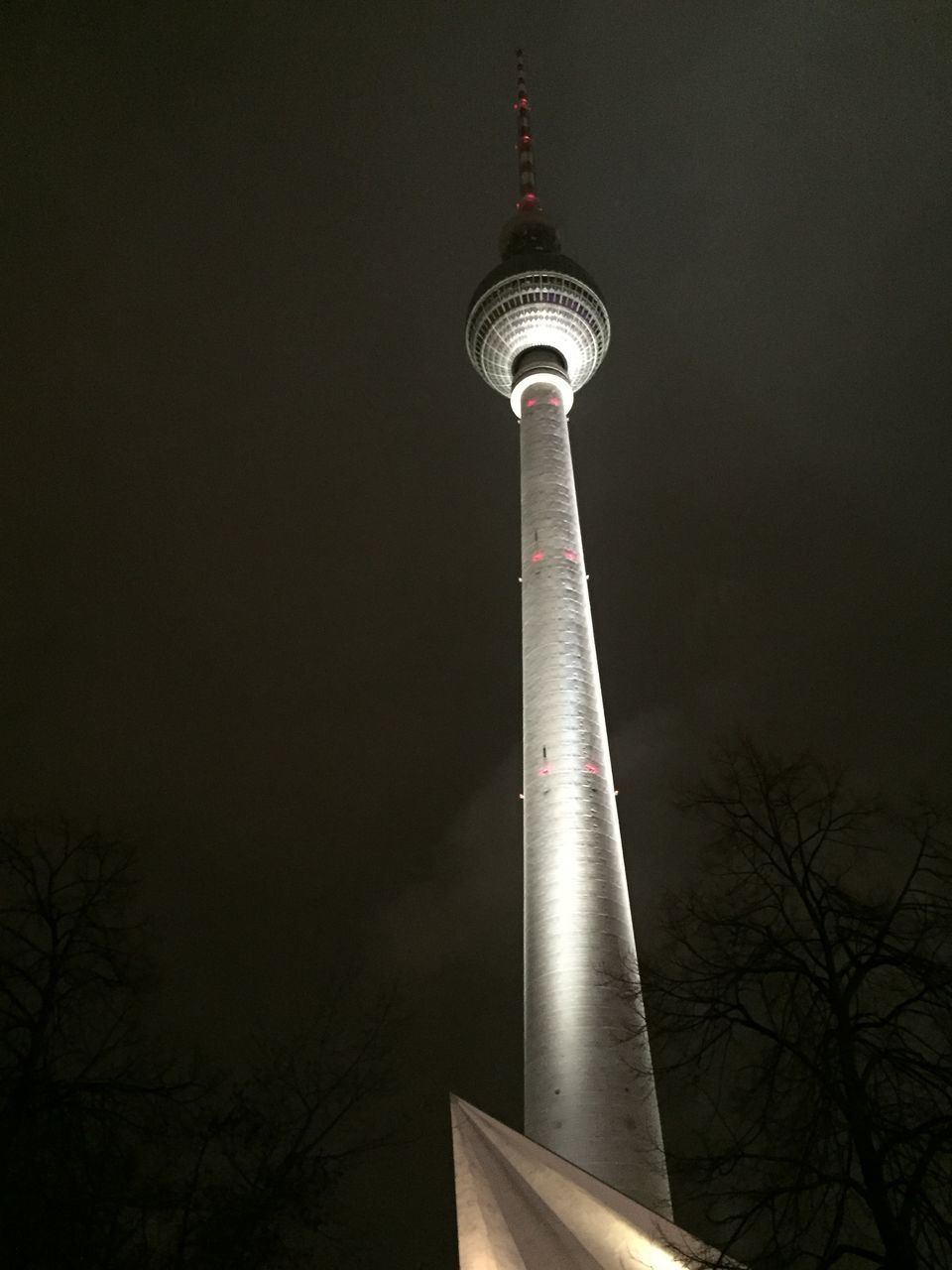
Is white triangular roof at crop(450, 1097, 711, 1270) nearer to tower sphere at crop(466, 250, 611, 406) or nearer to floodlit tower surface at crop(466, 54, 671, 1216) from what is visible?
floodlit tower surface at crop(466, 54, 671, 1216)

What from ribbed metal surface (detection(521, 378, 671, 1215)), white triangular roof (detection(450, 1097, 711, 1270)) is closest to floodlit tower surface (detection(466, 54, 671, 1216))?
ribbed metal surface (detection(521, 378, 671, 1215))

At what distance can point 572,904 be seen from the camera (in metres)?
34.0

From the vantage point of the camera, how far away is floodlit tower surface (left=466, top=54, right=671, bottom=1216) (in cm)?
3005

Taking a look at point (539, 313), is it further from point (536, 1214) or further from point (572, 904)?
point (536, 1214)

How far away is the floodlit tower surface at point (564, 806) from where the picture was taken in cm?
3005

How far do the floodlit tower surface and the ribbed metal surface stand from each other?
5 cm

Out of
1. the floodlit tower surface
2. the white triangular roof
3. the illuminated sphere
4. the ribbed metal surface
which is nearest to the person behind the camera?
the white triangular roof

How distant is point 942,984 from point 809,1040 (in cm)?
218

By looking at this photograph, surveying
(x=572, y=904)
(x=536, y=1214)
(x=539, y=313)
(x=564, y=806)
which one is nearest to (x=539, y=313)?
(x=539, y=313)

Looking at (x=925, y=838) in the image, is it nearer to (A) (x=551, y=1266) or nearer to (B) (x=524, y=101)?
(A) (x=551, y=1266)

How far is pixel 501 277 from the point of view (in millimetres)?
56812

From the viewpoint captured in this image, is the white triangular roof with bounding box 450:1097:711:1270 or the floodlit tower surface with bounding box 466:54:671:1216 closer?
the white triangular roof with bounding box 450:1097:711:1270

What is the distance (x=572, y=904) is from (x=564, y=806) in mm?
3765

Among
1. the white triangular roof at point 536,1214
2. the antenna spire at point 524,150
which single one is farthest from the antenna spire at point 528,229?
the white triangular roof at point 536,1214
